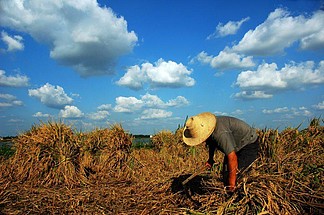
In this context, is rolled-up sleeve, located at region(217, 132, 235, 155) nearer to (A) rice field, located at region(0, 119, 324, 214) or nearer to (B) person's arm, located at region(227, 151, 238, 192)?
(B) person's arm, located at region(227, 151, 238, 192)

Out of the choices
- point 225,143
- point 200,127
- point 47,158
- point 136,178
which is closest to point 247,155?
point 225,143

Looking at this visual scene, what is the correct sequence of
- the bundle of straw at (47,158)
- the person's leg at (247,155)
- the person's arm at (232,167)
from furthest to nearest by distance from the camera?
the bundle of straw at (47,158) < the person's leg at (247,155) < the person's arm at (232,167)

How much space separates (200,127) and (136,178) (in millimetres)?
4153

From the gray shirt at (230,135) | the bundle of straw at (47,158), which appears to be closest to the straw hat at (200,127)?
the gray shirt at (230,135)

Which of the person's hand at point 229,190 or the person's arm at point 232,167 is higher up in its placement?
the person's arm at point 232,167

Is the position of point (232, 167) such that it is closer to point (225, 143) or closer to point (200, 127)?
point (225, 143)

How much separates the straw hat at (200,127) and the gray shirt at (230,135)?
0.26ft

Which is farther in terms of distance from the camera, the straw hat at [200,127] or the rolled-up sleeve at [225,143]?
the straw hat at [200,127]

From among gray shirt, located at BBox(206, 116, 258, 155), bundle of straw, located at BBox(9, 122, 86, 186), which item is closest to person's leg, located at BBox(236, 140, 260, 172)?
gray shirt, located at BBox(206, 116, 258, 155)

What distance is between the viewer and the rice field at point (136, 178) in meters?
3.62

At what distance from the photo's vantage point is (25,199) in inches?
226

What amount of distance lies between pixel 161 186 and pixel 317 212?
9.34 ft

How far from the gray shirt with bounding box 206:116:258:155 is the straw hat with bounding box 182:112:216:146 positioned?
0.08 meters

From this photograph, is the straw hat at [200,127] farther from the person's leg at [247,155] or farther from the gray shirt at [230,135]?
the person's leg at [247,155]
